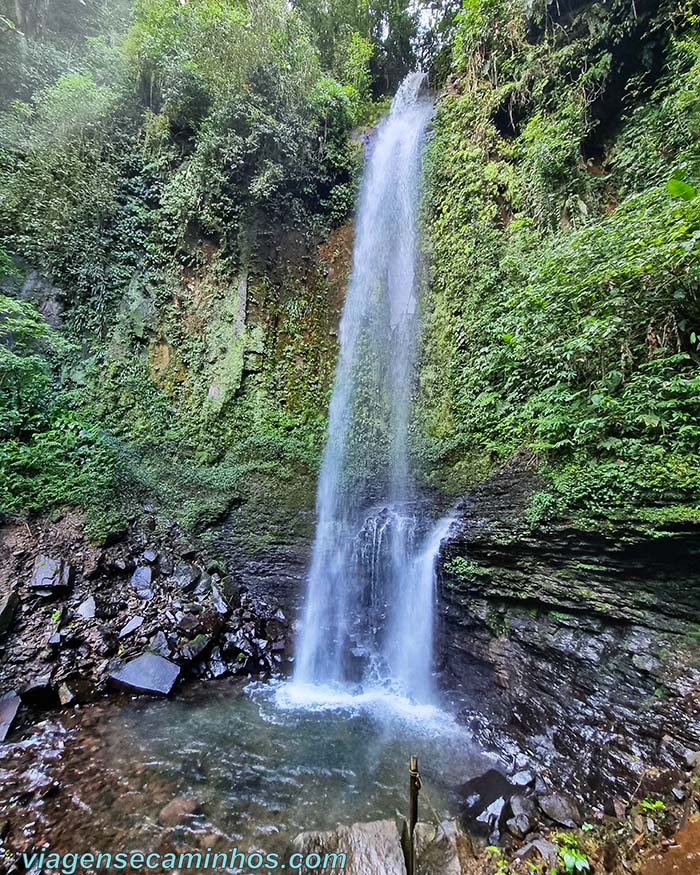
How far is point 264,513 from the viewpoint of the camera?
23.7 ft

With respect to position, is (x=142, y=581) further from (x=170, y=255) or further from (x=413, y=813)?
(x=170, y=255)

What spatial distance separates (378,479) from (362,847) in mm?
5282

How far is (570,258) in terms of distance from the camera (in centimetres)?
511

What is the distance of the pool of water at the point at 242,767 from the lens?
3.11 meters

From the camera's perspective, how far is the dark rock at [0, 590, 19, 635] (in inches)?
201

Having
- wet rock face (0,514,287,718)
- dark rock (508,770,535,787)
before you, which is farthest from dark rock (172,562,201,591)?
dark rock (508,770,535,787)

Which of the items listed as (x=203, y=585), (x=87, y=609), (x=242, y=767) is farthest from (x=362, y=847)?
(x=87, y=609)

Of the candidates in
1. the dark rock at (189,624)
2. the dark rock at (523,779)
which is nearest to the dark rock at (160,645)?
the dark rock at (189,624)

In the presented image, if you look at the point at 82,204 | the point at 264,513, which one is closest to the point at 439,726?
the point at 264,513

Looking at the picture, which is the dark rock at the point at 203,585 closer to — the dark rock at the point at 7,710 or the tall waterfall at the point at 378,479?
the tall waterfall at the point at 378,479

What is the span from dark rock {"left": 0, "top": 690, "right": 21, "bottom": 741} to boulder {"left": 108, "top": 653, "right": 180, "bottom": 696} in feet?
3.16

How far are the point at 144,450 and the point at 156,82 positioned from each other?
31.7 feet

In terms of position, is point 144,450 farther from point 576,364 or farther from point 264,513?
point 576,364

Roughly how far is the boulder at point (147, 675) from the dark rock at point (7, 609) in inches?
62.2
